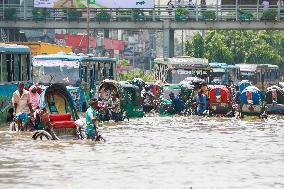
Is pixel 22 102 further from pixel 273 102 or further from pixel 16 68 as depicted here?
pixel 273 102

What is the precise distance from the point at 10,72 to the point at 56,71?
6.30 meters

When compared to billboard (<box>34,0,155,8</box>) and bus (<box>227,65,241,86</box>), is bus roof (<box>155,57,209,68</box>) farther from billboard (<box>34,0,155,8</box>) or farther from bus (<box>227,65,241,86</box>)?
billboard (<box>34,0,155,8</box>)

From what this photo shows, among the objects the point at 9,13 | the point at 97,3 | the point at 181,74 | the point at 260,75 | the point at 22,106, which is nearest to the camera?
the point at 22,106

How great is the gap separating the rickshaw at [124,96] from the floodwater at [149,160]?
5.34m

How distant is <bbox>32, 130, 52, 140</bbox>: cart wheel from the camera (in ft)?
90.0

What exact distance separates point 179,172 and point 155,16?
215ft

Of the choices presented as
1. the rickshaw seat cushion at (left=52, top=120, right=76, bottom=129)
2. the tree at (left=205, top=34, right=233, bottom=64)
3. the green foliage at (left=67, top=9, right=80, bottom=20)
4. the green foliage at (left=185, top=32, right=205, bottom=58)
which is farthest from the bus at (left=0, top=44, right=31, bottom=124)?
the green foliage at (left=185, top=32, right=205, bottom=58)

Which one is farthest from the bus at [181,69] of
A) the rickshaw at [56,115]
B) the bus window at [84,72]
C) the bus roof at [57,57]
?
the rickshaw at [56,115]

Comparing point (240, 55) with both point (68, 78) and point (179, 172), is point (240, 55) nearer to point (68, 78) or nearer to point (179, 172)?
point (68, 78)

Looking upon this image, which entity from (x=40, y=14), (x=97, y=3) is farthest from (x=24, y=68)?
(x=97, y=3)

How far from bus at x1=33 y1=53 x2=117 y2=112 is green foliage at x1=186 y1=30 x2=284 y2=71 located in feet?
254

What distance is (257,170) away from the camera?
2155cm

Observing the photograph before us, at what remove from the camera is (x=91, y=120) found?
27.9 metres

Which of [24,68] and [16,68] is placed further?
[24,68]
